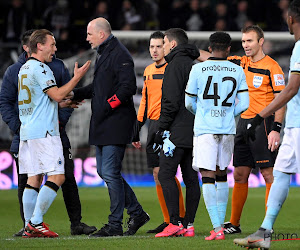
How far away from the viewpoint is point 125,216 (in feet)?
33.6

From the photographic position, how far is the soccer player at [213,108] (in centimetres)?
745

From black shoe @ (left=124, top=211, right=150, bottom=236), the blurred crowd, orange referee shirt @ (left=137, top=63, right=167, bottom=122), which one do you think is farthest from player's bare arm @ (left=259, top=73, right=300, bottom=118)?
the blurred crowd

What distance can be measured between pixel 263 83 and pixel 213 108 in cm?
132

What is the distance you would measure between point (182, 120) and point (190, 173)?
0.59m

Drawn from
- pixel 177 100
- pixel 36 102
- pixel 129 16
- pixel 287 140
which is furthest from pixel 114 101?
pixel 129 16

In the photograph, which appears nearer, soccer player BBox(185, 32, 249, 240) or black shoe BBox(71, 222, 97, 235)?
soccer player BBox(185, 32, 249, 240)

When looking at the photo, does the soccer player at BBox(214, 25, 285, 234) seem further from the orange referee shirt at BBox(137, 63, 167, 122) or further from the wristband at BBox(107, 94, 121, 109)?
the wristband at BBox(107, 94, 121, 109)

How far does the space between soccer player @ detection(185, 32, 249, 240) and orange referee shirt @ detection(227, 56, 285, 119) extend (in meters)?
1.06

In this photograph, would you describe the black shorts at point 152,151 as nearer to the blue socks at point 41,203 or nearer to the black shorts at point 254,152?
the black shorts at point 254,152

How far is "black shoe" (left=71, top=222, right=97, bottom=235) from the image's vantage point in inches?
325

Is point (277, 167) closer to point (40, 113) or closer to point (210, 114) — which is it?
point (210, 114)

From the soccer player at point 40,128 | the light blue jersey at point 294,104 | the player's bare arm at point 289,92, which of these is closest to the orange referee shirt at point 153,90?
the soccer player at point 40,128

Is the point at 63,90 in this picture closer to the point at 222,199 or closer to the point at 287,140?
the point at 222,199

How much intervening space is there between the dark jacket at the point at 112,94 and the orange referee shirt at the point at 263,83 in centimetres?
140
